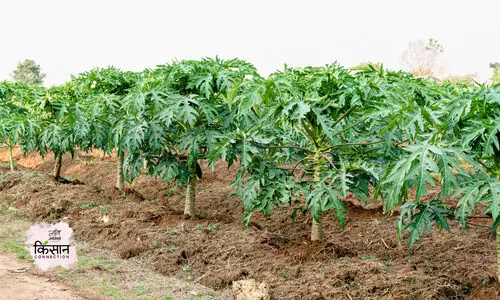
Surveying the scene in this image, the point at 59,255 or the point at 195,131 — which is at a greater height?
the point at 195,131

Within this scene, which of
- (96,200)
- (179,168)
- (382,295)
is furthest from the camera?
(96,200)

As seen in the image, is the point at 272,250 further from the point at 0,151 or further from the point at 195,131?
the point at 0,151

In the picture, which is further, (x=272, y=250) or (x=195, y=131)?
(x=195, y=131)

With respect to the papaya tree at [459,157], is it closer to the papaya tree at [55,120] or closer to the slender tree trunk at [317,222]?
the slender tree trunk at [317,222]

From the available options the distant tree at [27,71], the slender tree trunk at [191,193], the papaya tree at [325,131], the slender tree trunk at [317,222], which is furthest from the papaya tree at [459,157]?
the distant tree at [27,71]

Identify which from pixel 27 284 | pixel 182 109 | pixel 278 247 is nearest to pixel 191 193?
pixel 182 109

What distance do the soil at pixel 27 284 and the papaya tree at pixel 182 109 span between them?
70.0 inches

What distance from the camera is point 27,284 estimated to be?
16.7 feet

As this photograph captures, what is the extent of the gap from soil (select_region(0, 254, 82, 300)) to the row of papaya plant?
182 cm

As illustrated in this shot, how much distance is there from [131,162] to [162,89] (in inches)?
47.1

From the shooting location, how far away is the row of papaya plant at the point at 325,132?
353 centimetres

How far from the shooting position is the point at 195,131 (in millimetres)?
6262

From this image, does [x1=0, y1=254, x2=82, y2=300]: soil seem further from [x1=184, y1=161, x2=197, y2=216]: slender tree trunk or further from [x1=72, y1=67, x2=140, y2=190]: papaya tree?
[x1=72, y1=67, x2=140, y2=190]: papaya tree

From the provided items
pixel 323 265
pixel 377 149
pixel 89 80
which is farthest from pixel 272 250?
pixel 89 80
